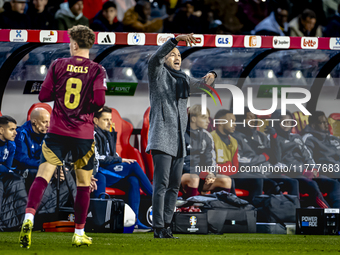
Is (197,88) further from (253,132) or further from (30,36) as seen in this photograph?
(30,36)

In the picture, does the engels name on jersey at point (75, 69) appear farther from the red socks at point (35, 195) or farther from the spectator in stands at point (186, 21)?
the spectator in stands at point (186, 21)

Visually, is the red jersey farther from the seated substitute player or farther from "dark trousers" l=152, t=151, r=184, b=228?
the seated substitute player

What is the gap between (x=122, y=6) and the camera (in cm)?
757

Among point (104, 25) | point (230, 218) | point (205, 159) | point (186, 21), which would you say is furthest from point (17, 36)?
point (230, 218)

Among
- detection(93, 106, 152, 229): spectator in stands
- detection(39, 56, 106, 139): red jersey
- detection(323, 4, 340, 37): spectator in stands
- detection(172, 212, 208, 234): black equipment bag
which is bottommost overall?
detection(172, 212, 208, 234): black equipment bag

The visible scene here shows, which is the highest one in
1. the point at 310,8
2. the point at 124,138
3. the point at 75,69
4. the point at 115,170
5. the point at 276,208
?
the point at 310,8

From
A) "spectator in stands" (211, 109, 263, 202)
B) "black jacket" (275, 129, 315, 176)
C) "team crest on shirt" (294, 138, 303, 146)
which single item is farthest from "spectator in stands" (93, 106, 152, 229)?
"team crest on shirt" (294, 138, 303, 146)

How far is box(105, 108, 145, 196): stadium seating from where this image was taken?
5.28 meters

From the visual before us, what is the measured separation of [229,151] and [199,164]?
36 centimetres

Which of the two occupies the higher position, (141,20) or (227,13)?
(227,13)

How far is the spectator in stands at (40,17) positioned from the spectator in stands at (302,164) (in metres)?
3.41

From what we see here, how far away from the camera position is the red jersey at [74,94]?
337 cm

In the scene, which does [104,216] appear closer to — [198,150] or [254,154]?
[198,150]

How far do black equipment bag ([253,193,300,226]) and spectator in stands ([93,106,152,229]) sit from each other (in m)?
1.22
